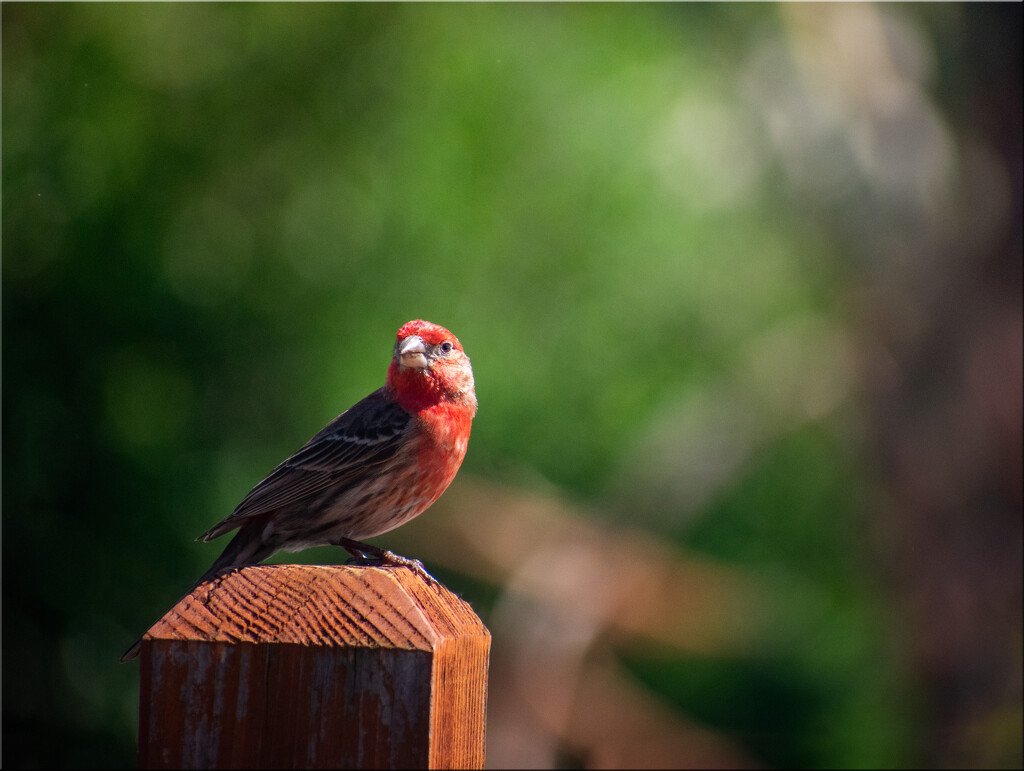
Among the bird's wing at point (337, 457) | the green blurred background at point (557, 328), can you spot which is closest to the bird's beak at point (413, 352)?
the bird's wing at point (337, 457)

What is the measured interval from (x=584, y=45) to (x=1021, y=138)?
11.6 ft

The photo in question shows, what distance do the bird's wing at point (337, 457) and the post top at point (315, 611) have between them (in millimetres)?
1781

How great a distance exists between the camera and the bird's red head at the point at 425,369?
13.6ft

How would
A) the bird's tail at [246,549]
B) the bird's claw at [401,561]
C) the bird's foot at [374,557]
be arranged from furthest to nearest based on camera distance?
the bird's tail at [246,549] → the bird's foot at [374,557] → the bird's claw at [401,561]

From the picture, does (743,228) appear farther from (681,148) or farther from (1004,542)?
(1004,542)

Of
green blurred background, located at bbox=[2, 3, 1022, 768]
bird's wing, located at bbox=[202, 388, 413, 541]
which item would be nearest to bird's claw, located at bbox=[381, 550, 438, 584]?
bird's wing, located at bbox=[202, 388, 413, 541]

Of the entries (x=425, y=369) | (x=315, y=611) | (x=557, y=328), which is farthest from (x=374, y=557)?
(x=557, y=328)

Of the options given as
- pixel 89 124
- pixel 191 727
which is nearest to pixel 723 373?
pixel 89 124

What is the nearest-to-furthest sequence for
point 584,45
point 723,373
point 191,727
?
point 191,727 → point 723,373 → point 584,45

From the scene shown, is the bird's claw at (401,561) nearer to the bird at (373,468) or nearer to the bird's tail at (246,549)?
the bird at (373,468)

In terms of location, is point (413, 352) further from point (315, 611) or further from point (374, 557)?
point (315, 611)

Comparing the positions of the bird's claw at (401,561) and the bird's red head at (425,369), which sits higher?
the bird's red head at (425,369)

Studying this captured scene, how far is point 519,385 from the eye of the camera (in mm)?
8227

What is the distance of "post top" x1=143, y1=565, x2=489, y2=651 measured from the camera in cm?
181
